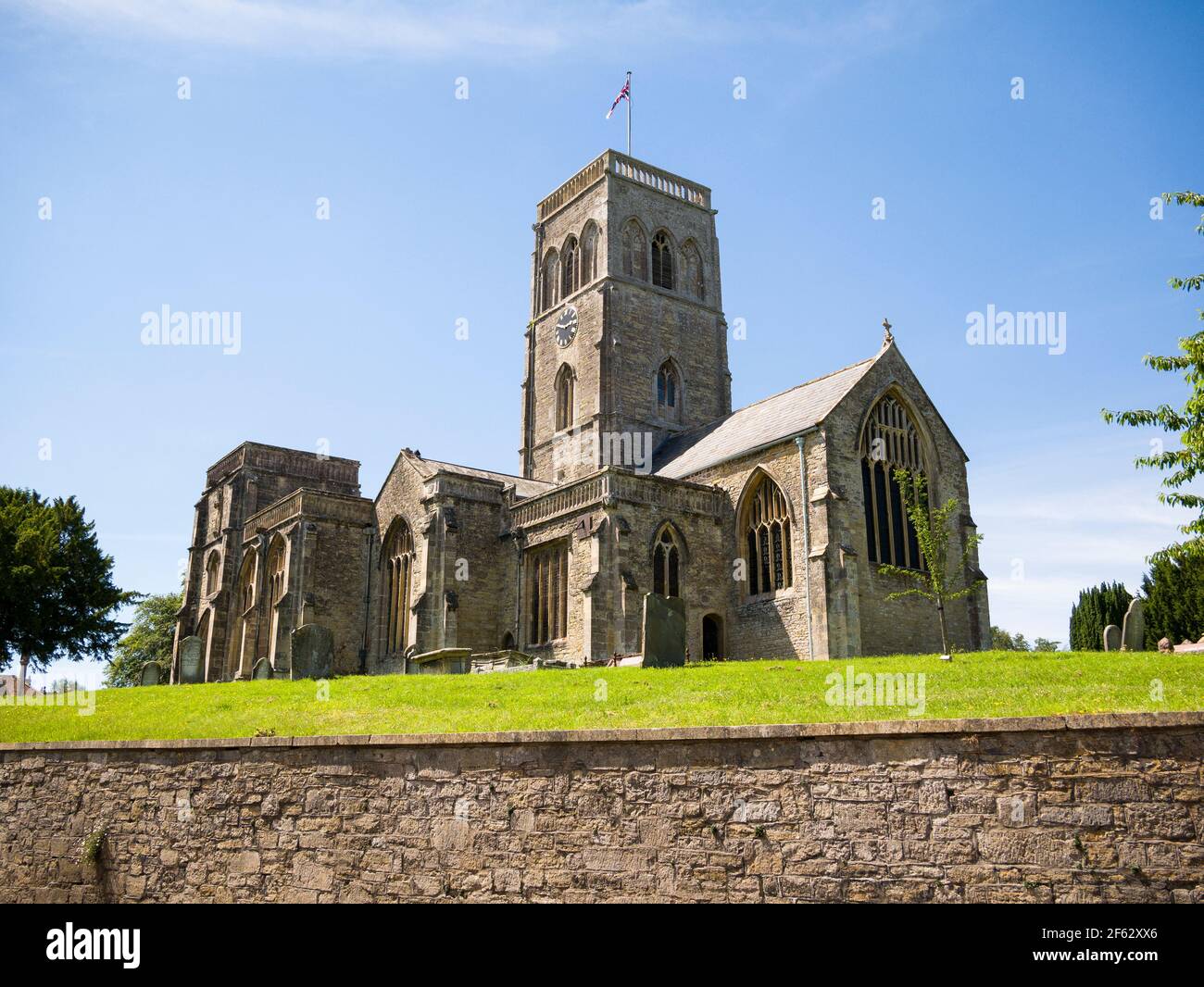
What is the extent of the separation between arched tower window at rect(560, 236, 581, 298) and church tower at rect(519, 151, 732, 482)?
6 centimetres

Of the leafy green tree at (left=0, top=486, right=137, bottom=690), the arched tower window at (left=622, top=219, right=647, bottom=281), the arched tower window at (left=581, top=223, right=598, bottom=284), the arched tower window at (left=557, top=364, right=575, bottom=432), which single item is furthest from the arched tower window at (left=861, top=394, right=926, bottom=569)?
the leafy green tree at (left=0, top=486, right=137, bottom=690)

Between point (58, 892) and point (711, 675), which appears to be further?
point (711, 675)

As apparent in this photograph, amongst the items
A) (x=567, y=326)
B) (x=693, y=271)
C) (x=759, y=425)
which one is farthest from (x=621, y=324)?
(x=759, y=425)

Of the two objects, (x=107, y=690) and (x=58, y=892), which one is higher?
(x=107, y=690)

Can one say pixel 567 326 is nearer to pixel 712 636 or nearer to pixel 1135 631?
pixel 712 636

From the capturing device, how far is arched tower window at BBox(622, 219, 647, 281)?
40.7 metres
